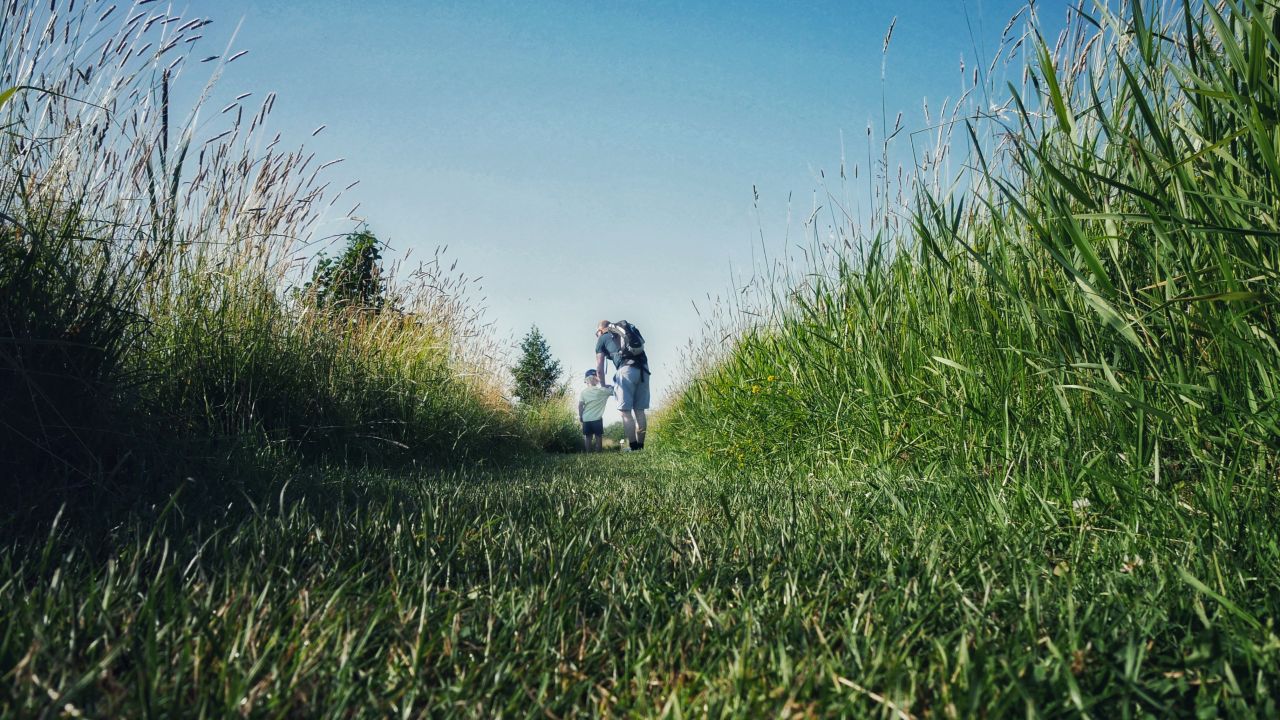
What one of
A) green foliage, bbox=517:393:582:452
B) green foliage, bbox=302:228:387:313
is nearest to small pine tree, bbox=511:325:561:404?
green foliage, bbox=517:393:582:452

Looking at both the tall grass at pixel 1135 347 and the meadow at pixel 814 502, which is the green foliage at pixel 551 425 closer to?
the meadow at pixel 814 502

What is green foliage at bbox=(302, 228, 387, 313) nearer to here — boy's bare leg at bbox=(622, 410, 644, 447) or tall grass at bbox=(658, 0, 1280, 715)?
tall grass at bbox=(658, 0, 1280, 715)

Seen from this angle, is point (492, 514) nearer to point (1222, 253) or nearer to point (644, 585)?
point (644, 585)

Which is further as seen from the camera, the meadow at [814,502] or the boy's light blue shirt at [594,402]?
the boy's light blue shirt at [594,402]

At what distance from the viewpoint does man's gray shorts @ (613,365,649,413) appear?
9367mm

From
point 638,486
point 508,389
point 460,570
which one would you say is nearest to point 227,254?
point 638,486

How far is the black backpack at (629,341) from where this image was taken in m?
9.50

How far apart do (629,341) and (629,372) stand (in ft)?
1.55

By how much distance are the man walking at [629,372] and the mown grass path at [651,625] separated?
7771mm

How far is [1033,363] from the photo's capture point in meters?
1.86

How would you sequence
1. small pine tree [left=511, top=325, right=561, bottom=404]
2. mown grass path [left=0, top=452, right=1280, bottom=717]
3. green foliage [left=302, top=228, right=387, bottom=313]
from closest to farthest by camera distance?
mown grass path [left=0, top=452, right=1280, bottom=717] → green foliage [left=302, top=228, right=387, bottom=313] → small pine tree [left=511, top=325, right=561, bottom=404]

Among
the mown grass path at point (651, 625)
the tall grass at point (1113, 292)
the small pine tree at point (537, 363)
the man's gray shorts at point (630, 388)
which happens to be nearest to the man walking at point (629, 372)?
the man's gray shorts at point (630, 388)

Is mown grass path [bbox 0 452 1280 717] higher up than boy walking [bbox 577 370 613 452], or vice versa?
A: boy walking [bbox 577 370 613 452]

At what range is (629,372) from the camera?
30.7 ft
